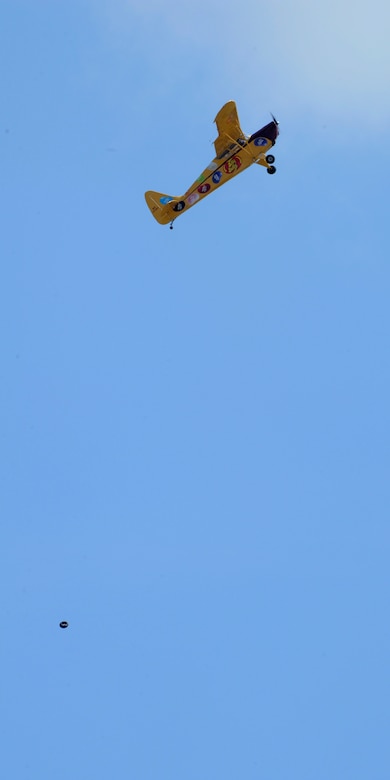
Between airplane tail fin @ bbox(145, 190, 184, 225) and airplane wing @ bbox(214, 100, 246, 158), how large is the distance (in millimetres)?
5884

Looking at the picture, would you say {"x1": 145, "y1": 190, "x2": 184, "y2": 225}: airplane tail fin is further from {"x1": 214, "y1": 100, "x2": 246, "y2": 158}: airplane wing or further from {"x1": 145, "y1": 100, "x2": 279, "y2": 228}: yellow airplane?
{"x1": 214, "y1": 100, "x2": 246, "y2": 158}: airplane wing

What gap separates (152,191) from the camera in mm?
71000

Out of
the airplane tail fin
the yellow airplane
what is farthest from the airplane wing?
the airplane tail fin

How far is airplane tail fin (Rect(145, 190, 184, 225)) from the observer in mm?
70438

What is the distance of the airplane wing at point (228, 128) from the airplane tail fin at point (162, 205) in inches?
232

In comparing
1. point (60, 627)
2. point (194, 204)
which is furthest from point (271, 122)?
point (60, 627)

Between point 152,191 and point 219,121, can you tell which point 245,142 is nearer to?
point 219,121

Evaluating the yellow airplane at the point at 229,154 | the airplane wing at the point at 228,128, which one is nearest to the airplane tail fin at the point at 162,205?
the yellow airplane at the point at 229,154

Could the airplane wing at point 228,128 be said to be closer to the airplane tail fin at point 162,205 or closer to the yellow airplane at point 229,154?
the yellow airplane at point 229,154

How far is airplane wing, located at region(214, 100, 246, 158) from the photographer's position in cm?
6456

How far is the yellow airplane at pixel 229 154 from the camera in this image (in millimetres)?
65000

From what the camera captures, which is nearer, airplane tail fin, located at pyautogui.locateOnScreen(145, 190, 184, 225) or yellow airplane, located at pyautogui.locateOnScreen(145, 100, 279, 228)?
yellow airplane, located at pyautogui.locateOnScreen(145, 100, 279, 228)

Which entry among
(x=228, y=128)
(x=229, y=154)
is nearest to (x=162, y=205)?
(x=229, y=154)

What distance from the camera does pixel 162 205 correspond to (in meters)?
70.8
